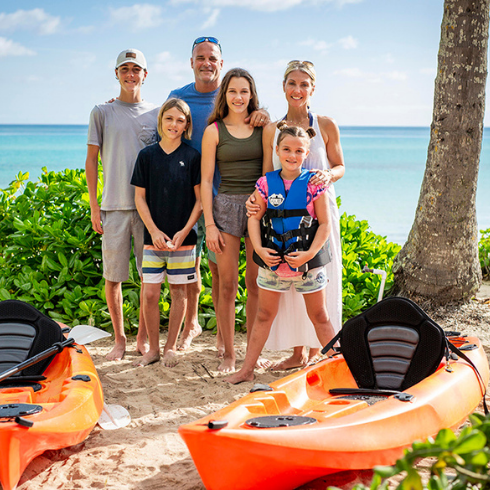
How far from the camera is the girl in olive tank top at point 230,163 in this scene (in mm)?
4344

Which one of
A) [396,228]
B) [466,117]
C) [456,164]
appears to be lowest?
[396,228]

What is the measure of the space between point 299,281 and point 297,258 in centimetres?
24

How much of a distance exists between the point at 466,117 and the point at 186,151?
2858 mm

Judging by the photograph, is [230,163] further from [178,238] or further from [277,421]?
[277,421]

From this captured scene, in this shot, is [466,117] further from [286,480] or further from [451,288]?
[286,480]

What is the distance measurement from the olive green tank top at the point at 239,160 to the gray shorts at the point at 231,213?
57 millimetres

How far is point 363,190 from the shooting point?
1016 inches

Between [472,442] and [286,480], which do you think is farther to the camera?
[286,480]

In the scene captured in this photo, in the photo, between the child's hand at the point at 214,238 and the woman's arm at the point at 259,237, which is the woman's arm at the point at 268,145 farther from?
the child's hand at the point at 214,238

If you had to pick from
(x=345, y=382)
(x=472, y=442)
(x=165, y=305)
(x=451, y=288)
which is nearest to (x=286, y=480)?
(x=345, y=382)

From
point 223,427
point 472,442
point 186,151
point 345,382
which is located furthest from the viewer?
point 186,151

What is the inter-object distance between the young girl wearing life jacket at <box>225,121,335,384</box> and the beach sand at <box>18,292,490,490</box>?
89cm

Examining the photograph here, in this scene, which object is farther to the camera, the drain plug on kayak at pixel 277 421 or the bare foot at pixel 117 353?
the bare foot at pixel 117 353

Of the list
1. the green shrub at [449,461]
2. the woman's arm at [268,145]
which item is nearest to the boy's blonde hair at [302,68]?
the woman's arm at [268,145]
